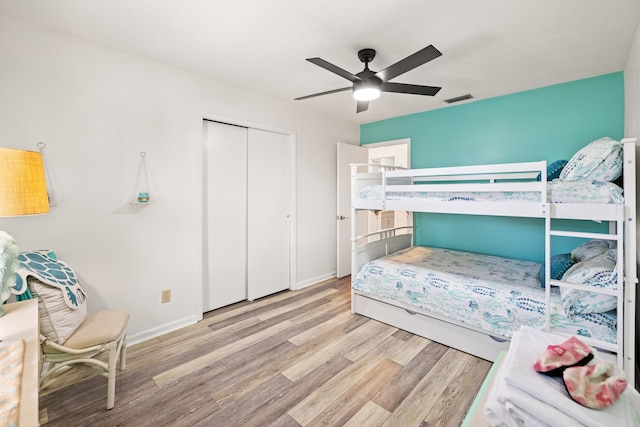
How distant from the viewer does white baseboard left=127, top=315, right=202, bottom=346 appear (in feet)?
8.20

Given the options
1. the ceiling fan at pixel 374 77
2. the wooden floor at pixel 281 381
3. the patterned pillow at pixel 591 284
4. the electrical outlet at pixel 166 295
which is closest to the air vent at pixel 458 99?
the ceiling fan at pixel 374 77

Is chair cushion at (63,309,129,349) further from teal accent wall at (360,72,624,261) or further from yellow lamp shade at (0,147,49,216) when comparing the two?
teal accent wall at (360,72,624,261)

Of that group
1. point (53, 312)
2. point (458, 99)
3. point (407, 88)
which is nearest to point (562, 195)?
point (407, 88)

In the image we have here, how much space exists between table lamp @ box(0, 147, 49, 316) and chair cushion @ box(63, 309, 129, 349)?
0.51 metres

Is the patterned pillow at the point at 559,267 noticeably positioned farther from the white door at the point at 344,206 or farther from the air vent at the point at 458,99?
the white door at the point at 344,206

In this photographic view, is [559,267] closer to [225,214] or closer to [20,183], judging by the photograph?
[225,214]

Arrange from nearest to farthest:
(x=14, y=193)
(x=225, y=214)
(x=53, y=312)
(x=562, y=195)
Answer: (x=14, y=193), (x=53, y=312), (x=562, y=195), (x=225, y=214)

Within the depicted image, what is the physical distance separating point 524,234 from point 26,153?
13.5ft

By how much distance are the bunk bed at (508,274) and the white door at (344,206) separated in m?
1.02

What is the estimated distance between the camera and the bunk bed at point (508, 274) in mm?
1725

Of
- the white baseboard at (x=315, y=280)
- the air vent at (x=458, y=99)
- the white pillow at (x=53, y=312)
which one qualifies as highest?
the air vent at (x=458, y=99)

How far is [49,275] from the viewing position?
1688 millimetres

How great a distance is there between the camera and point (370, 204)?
2871 millimetres

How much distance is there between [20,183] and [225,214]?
2015 mm
